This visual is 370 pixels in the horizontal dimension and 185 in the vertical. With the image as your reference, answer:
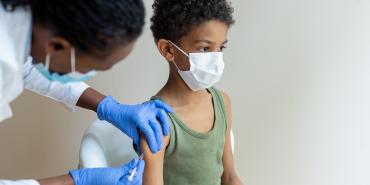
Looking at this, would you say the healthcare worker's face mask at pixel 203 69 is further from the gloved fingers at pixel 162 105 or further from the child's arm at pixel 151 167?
the child's arm at pixel 151 167

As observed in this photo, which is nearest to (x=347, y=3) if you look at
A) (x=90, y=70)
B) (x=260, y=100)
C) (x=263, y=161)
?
(x=260, y=100)

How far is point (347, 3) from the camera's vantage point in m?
1.51

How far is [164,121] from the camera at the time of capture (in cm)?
114

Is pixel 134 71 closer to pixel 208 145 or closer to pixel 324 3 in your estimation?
pixel 208 145

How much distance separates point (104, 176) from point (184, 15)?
1.64ft

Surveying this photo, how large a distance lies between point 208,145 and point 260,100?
20.2 inches

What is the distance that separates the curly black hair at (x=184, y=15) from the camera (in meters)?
1.12

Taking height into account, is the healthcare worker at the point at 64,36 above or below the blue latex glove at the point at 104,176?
above

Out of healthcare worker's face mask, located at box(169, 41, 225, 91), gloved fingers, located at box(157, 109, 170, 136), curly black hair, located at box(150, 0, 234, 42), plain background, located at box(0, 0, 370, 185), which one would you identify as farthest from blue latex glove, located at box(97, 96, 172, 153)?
plain background, located at box(0, 0, 370, 185)

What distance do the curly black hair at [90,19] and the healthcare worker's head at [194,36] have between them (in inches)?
17.1

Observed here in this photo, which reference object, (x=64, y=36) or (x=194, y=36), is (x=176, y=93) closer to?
(x=194, y=36)

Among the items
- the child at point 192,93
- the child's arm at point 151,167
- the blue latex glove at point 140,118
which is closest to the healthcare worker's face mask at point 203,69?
the child at point 192,93

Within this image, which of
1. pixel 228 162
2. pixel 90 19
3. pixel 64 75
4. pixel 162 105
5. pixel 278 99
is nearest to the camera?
pixel 90 19

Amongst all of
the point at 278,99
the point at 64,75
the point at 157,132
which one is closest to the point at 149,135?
the point at 157,132
